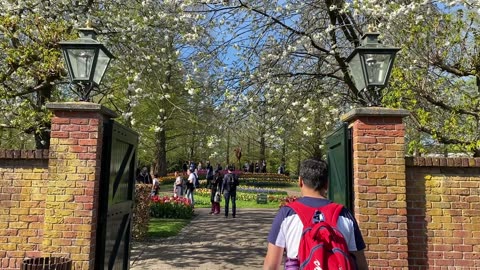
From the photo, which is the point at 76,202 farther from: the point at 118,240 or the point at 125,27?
the point at 125,27

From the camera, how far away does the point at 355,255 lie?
116 inches

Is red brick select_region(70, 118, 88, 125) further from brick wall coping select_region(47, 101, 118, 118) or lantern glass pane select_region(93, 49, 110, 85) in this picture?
lantern glass pane select_region(93, 49, 110, 85)

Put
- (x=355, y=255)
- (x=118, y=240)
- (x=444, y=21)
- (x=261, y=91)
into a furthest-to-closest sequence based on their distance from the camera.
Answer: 1. (x=261, y=91)
2. (x=444, y=21)
3. (x=118, y=240)
4. (x=355, y=255)

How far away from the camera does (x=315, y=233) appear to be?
270 cm

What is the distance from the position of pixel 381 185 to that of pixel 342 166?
59cm

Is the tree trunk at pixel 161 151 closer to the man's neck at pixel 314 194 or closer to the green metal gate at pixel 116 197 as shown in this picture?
the green metal gate at pixel 116 197

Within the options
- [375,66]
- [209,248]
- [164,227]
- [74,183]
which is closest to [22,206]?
[74,183]

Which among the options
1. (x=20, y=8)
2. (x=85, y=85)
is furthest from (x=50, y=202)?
(x=20, y=8)

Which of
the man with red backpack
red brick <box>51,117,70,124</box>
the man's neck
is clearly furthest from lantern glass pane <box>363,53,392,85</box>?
red brick <box>51,117,70,124</box>

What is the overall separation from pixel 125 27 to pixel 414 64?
19.7 feet

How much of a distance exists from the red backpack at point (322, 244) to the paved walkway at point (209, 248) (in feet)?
17.4

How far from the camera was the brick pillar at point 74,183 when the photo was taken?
4.92 m

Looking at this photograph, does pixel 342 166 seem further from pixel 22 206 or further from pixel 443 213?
pixel 22 206

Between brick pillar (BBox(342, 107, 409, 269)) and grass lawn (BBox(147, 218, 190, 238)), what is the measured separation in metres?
7.14
